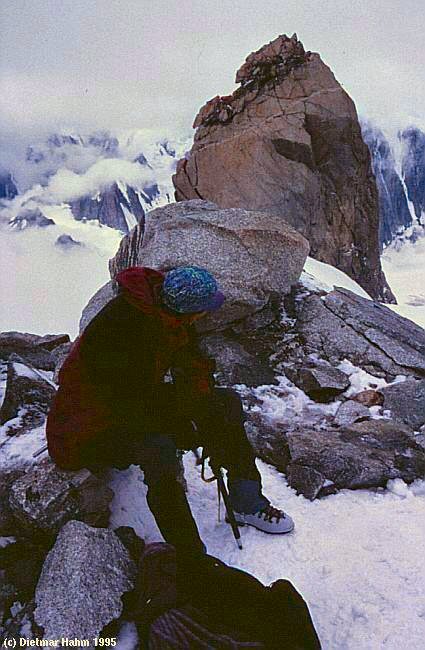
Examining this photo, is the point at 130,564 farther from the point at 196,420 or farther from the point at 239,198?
the point at 239,198

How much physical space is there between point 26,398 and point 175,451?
2054mm

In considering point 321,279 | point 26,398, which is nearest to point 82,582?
point 26,398

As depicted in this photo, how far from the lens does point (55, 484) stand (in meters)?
3.45

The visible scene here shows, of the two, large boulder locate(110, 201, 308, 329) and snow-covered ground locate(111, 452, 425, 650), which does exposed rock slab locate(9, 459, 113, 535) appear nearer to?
snow-covered ground locate(111, 452, 425, 650)

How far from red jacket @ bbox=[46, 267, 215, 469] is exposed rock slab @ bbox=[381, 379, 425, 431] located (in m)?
3.65

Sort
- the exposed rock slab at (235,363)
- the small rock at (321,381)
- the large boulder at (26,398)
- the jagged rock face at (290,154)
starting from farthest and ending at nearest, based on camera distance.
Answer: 1. the jagged rock face at (290,154)
2. the exposed rock slab at (235,363)
3. the small rock at (321,381)
4. the large boulder at (26,398)

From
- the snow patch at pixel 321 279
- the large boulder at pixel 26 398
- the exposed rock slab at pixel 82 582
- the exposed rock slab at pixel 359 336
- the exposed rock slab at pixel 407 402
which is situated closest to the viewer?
the exposed rock slab at pixel 82 582

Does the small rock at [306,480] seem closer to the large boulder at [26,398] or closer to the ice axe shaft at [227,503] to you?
the ice axe shaft at [227,503]

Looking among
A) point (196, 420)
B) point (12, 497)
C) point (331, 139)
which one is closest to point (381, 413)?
point (196, 420)

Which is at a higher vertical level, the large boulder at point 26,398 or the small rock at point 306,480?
the large boulder at point 26,398

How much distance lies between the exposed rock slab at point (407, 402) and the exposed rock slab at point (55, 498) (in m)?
3.69

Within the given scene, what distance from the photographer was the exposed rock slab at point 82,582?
8.98 feet

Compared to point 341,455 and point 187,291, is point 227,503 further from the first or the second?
point 187,291

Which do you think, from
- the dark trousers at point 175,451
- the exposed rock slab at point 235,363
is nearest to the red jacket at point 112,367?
the dark trousers at point 175,451
